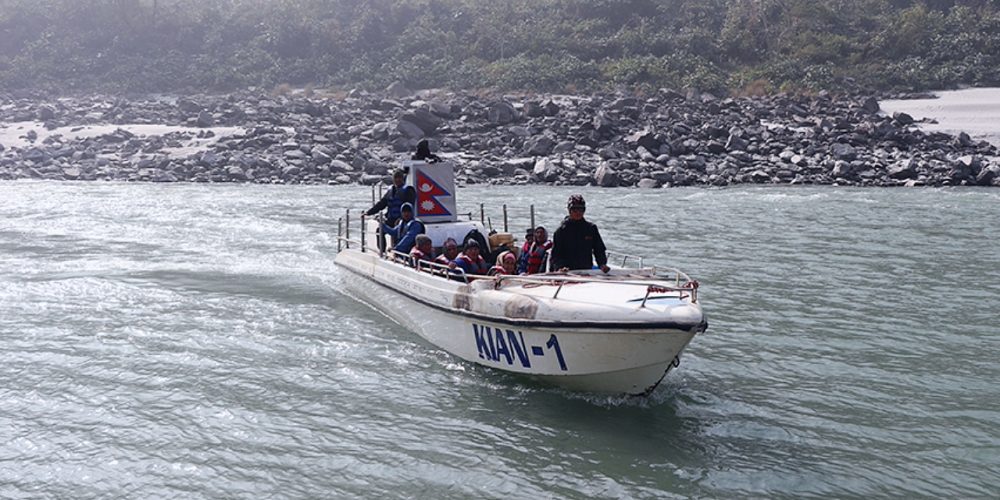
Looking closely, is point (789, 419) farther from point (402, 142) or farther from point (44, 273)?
point (402, 142)

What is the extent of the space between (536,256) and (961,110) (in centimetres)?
3905

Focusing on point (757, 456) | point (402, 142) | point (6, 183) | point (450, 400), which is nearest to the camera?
point (757, 456)

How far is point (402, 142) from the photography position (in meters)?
40.2

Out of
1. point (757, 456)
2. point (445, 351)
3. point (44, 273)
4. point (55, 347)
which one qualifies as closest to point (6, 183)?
point (44, 273)

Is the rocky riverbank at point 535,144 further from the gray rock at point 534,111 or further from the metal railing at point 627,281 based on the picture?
the metal railing at point 627,281

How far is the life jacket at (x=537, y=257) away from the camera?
12.3 metres

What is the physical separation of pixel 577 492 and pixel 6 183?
34.4 metres

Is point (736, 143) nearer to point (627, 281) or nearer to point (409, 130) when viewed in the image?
point (409, 130)

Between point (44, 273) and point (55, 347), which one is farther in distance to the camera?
point (44, 273)

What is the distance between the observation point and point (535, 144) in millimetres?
38656

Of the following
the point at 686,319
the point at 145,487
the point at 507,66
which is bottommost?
the point at 145,487

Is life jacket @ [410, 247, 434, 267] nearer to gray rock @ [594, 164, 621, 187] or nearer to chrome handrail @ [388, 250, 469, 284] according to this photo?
chrome handrail @ [388, 250, 469, 284]

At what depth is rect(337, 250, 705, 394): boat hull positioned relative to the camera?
32.0ft

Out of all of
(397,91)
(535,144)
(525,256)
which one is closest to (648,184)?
(535,144)
